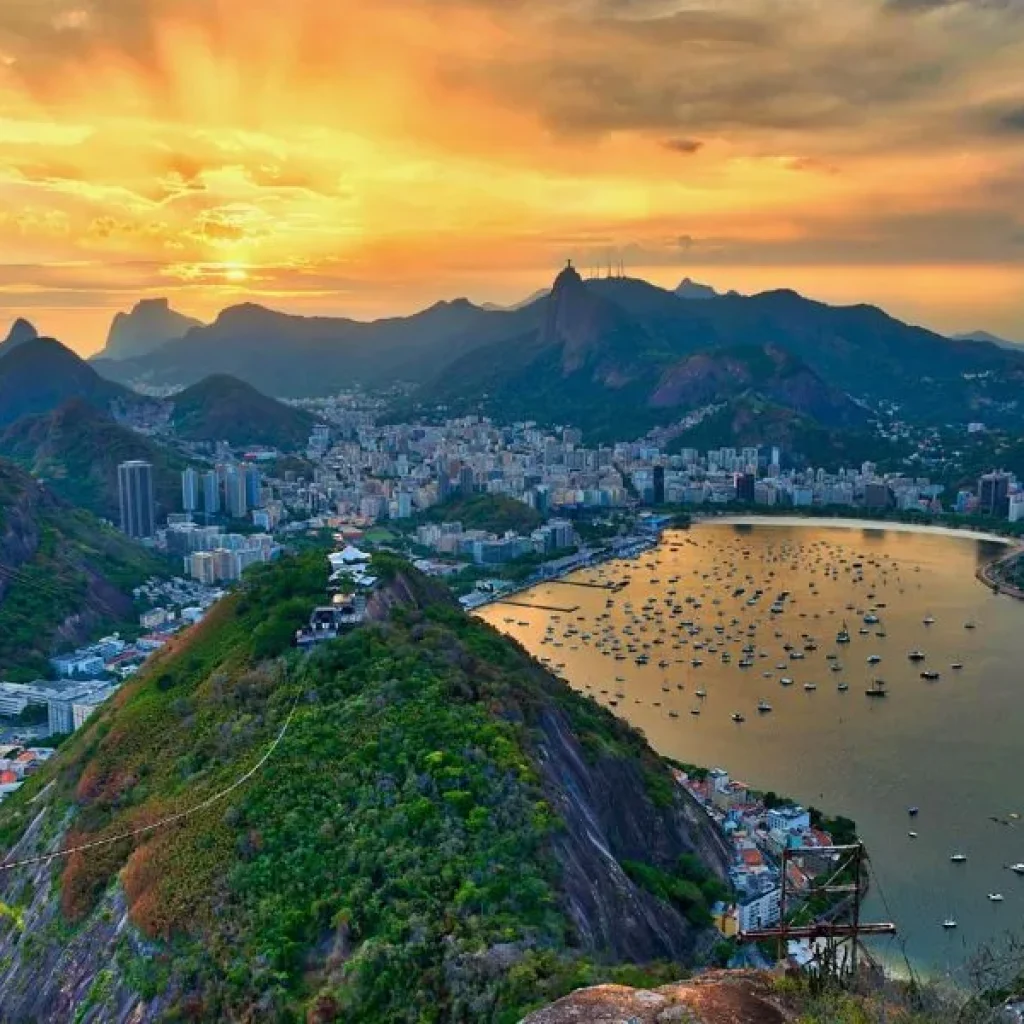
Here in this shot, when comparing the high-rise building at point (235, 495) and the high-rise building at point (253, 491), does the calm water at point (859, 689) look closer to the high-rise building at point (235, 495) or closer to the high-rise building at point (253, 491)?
the high-rise building at point (235, 495)

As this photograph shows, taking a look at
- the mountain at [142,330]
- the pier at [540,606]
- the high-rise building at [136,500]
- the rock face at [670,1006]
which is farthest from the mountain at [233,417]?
the mountain at [142,330]

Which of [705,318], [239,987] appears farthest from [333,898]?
[705,318]

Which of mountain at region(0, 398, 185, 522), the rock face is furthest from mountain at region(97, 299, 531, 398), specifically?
the rock face

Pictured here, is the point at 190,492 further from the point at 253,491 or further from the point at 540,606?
the point at 540,606

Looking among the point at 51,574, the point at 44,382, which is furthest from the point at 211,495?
the point at 44,382

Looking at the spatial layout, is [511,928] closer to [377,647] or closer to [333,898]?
[333,898]
